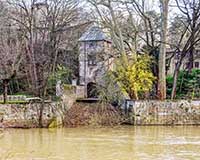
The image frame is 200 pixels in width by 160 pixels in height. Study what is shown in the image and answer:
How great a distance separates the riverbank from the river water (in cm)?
145

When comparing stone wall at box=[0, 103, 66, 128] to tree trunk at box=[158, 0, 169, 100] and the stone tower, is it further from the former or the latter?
the stone tower

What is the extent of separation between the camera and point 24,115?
2383cm

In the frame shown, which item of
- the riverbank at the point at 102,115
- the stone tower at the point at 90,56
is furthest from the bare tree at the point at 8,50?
the stone tower at the point at 90,56

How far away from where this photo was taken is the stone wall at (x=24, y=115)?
2367 centimetres

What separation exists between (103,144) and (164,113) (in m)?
7.92

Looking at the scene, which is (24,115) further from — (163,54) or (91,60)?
(91,60)

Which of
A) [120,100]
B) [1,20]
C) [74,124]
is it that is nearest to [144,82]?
[120,100]

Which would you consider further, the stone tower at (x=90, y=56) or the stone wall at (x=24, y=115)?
the stone tower at (x=90, y=56)

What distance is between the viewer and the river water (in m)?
14.8

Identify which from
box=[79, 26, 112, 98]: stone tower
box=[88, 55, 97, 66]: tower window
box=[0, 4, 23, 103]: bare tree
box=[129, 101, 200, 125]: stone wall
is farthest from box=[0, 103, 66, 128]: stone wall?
box=[88, 55, 97, 66]: tower window

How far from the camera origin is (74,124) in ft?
79.8

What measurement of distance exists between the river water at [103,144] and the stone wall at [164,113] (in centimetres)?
155

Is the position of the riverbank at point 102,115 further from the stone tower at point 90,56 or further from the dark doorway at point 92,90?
the stone tower at point 90,56

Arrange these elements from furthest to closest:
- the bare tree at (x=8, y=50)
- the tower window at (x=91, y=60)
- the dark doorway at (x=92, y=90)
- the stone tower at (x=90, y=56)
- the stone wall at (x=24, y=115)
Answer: the stone tower at (x=90, y=56) → the tower window at (x=91, y=60) → the dark doorway at (x=92, y=90) → the bare tree at (x=8, y=50) → the stone wall at (x=24, y=115)
